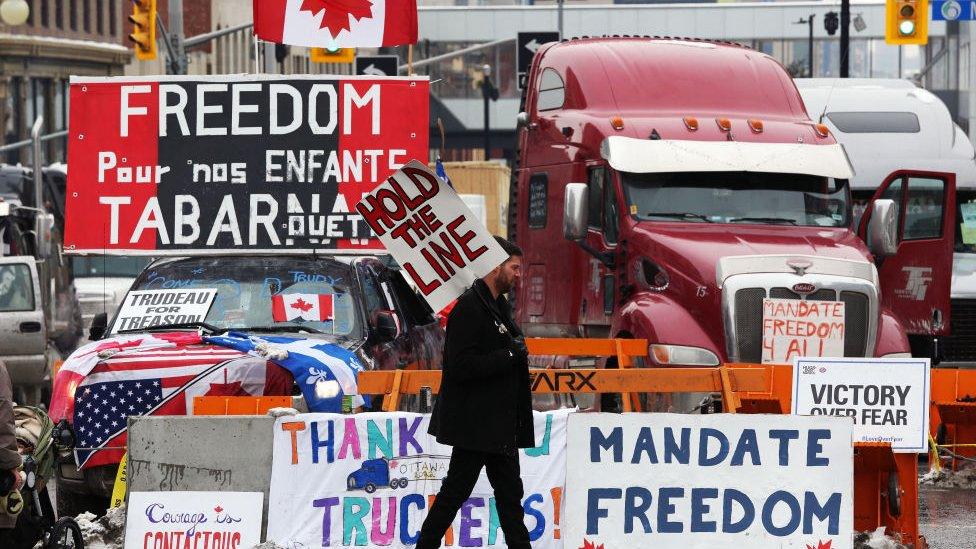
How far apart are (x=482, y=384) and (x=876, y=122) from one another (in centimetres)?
1115

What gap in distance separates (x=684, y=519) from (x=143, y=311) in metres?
4.62

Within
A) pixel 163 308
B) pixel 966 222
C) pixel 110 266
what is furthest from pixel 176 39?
pixel 163 308

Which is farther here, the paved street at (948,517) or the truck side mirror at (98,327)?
the truck side mirror at (98,327)

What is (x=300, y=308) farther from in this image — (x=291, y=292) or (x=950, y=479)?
(x=950, y=479)

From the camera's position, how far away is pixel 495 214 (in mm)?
37406

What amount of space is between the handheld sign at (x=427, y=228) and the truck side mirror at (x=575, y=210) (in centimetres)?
515

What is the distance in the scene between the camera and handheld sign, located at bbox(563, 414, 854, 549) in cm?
977

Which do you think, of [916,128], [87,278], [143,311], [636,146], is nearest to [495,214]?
[87,278]

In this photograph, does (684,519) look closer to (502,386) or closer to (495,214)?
(502,386)

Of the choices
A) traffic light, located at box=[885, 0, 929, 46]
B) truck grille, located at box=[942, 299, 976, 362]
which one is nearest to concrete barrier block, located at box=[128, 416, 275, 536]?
truck grille, located at box=[942, 299, 976, 362]

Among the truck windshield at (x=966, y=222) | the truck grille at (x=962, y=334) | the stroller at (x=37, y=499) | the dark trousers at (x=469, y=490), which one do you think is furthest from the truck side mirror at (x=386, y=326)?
the truck windshield at (x=966, y=222)

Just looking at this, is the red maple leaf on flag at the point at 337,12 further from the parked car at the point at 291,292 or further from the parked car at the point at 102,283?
the parked car at the point at 102,283

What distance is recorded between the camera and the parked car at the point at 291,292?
1254 centimetres

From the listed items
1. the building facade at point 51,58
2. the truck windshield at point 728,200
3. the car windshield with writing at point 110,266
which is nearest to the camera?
the truck windshield at point 728,200
